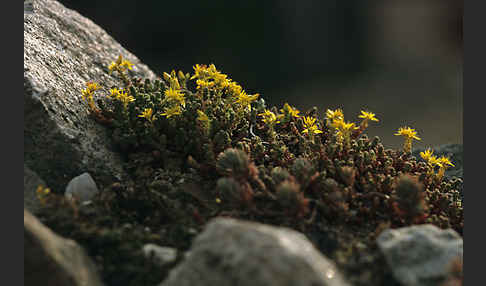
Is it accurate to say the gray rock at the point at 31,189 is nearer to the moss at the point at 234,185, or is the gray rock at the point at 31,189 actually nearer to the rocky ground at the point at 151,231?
the rocky ground at the point at 151,231

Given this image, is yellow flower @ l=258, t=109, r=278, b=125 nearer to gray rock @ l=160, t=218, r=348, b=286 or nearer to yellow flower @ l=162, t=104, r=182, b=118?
yellow flower @ l=162, t=104, r=182, b=118

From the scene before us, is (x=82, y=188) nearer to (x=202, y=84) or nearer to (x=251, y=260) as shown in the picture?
(x=202, y=84)

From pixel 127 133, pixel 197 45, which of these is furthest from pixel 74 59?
pixel 197 45

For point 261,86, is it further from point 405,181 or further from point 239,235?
point 239,235

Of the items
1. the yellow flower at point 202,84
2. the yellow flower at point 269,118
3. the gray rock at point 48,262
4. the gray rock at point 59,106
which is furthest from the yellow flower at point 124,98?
the gray rock at point 48,262

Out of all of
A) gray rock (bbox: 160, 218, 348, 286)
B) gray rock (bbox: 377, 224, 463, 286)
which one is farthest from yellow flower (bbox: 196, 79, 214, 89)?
gray rock (bbox: 377, 224, 463, 286)
